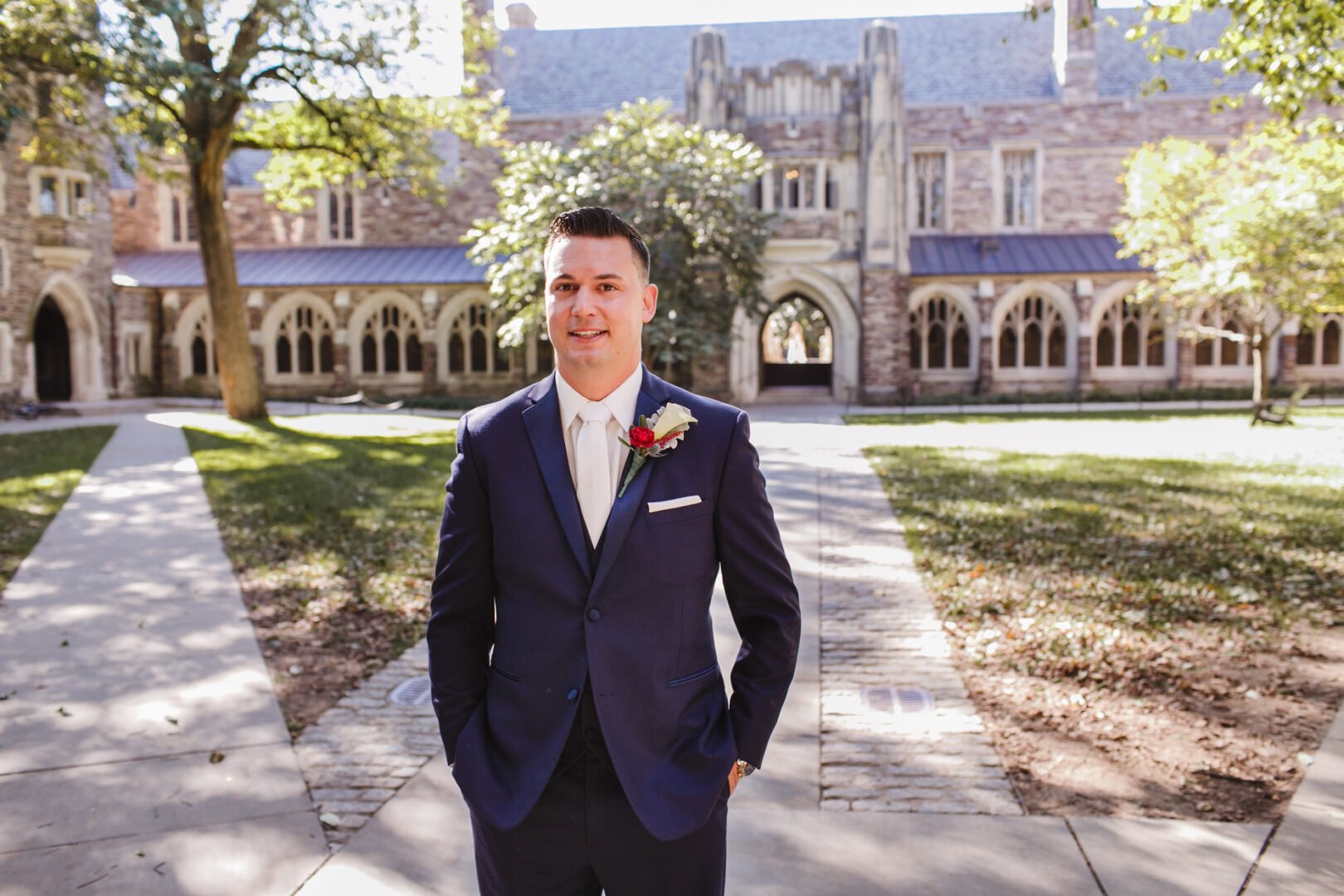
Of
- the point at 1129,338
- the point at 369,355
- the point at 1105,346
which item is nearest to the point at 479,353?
the point at 369,355

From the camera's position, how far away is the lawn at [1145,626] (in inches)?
167

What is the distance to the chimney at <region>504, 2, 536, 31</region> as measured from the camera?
119ft

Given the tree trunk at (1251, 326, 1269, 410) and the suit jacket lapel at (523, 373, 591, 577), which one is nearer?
the suit jacket lapel at (523, 373, 591, 577)

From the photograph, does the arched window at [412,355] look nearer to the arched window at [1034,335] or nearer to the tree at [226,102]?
the tree at [226,102]

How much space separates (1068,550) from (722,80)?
21346 mm

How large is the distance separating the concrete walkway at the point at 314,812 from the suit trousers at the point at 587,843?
127 centimetres

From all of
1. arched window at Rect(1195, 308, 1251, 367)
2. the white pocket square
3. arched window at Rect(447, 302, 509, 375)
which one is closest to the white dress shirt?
the white pocket square

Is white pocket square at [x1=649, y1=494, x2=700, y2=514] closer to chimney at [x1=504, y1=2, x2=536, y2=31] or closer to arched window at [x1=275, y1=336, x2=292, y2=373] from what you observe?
arched window at [x1=275, y1=336, x2=292, y2=373]

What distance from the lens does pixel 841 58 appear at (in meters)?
33.5

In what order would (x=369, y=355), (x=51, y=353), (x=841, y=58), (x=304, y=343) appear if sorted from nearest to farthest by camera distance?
(x=51, y=353) < (x=369, y=355) < (x=304, y=343) < (x=841, y=58)

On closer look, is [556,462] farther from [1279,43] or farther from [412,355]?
[412,355]

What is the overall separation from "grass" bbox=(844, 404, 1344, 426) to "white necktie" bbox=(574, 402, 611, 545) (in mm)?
19431

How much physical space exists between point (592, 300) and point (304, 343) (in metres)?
31.4

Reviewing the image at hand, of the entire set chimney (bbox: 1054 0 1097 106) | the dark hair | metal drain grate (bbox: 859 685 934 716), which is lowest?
metal drain grate (bbox: 859 685 934 716)
